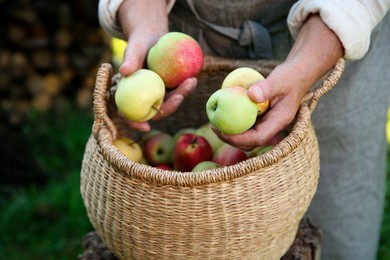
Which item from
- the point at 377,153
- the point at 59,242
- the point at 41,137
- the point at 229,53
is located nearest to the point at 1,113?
the point at 41,137

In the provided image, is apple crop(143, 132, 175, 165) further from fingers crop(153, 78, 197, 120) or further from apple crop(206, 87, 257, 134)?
apple crop(206, 87, 257, 134)

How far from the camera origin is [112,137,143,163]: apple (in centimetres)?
168

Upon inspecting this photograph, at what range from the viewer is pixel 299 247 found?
1853 millimetres

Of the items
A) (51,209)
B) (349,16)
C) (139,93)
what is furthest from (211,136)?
(51,209)

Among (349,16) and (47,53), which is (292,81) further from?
(47,53)

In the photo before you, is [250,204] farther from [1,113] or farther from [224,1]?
[1,113]

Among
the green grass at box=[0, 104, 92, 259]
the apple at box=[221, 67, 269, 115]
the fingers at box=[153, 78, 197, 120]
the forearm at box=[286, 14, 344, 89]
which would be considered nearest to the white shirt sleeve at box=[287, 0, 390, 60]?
the forearm at box=[286, 14, 344, 89]

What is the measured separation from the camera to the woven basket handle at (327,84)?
1.54 m

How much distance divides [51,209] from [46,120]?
0.66 m

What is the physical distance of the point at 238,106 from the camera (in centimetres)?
143

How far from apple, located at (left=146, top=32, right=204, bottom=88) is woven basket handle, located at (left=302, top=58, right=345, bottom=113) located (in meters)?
0.29

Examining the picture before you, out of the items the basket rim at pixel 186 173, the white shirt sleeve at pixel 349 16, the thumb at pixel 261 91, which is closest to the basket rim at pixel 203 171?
the basket rim at pixel 186 173

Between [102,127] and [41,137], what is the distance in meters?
1.63

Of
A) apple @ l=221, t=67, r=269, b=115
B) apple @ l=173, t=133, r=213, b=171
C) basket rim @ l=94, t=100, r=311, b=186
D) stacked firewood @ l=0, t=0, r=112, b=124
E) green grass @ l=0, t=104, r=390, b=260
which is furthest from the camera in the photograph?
stacked firewood @ l=0, t=0, r=112, b=124
